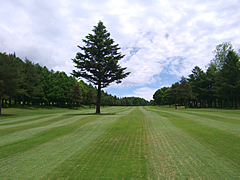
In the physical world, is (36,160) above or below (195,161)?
below

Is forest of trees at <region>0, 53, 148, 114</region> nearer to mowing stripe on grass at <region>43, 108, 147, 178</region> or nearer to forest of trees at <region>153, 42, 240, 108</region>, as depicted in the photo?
mowing stripe on grass at <region>43, 108, 147, 178</region>

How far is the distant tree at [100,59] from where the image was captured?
26141 mm

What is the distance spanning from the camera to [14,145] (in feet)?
24.6

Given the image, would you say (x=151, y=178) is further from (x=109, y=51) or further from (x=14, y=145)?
(x=109, y=51)

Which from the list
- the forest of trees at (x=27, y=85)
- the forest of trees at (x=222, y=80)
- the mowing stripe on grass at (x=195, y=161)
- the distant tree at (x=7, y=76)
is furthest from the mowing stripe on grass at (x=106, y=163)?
the forest of trees at (x=222, y=80)

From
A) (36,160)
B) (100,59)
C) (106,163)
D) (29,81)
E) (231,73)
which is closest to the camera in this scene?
(106,163)

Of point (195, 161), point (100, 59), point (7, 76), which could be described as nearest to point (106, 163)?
point (195, 161)

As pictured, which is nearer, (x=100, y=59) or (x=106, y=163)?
(x=106, y=163)

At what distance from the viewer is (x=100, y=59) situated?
2653 cm

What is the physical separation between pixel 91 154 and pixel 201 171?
3909 millimetres

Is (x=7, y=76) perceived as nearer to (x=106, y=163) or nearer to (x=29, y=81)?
(x=29, y=81)

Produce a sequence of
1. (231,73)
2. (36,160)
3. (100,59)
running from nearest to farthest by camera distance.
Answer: (36,160) → (100,59) → (231,73)

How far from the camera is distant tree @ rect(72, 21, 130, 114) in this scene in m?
26.1

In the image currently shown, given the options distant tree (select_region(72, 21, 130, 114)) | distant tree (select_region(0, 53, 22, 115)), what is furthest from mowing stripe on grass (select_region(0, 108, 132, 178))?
distant tree (select_region(0, 53, 22, 115))
